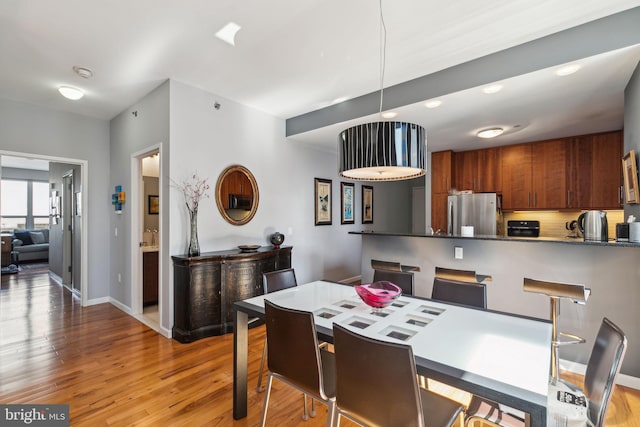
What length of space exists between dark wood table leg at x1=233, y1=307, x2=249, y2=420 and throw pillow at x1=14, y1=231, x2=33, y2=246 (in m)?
9.45

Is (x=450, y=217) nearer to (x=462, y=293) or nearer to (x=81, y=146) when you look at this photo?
(x=462, y=293)

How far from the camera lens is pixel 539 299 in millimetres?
2814

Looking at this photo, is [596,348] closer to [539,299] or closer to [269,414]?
[539,299]

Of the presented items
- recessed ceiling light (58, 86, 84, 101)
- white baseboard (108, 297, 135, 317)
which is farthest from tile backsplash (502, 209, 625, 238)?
recessed ceiling light (58, 86, 84, 101)

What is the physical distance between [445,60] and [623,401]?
3080 mm

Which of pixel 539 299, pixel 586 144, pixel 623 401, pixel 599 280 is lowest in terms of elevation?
pixel 623 401

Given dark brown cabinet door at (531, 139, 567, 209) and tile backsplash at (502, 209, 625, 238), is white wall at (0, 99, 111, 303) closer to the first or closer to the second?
tile backsplash at (502, 209, 625, 238)

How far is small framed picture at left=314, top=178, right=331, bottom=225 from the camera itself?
5211mm

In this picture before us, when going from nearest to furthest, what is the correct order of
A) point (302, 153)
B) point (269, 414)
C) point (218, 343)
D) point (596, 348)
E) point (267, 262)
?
point (596, 348), point (269, 414), point (218, 343), point (267, 262), point (302, 153)

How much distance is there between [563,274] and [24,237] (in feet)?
37.4

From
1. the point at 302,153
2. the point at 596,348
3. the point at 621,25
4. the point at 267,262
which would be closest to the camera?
the point at 596,348

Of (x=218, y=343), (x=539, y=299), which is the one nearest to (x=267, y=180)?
(x=218, y=343)

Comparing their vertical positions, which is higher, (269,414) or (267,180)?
(267,180)

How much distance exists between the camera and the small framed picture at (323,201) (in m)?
5.21
